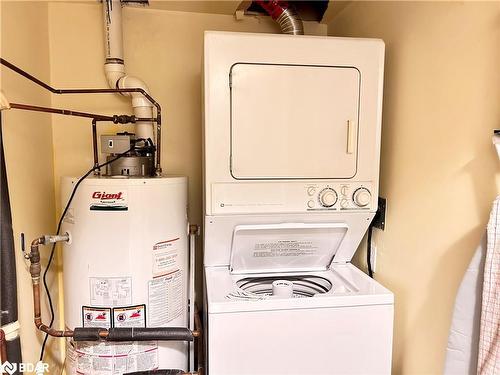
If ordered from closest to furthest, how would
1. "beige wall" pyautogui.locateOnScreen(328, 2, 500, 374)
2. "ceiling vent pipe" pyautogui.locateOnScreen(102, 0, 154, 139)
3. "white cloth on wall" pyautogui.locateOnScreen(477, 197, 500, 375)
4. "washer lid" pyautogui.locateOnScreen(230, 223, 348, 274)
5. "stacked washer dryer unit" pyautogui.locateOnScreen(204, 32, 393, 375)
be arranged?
1. "white cloth on wall" pyautogui.locateOnScreen(477, 197, 500, 375)
2. "beige wall" pyautogui.locateOnScreen(328, 2, 500, 374)
3. "stacked washer dryer unit" pyautogui.locateOnScreen(204, 32, 393, 375)
4. "washer lid" pyautogui.locateOnScreen(230, 223, 348, 274)
5. "ceiling vent pipe" pyautogui.locateOnScreen(102, 0, 154, 139)

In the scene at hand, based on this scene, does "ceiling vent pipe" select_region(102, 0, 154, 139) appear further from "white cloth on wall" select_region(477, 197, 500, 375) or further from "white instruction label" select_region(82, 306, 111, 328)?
"white cloth on wall" select_region(477, 197, 500, 375)

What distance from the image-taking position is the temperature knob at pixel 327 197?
5.00 ft

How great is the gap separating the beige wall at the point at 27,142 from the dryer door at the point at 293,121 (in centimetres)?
89

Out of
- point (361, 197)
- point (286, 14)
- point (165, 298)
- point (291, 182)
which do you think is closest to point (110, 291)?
point (165, 298)

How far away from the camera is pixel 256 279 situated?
5.76 feet

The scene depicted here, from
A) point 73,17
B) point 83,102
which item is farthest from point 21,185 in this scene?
point 73,17

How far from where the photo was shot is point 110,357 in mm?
1479

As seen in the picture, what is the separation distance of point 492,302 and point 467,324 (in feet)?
0.50

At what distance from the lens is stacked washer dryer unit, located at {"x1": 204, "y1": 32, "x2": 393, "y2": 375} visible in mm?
1364

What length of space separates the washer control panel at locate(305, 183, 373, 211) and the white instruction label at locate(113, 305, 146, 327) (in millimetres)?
841

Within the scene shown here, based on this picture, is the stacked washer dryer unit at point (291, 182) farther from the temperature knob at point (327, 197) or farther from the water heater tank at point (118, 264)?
the water heater tank at point (118, 264)

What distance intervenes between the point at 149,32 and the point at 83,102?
56cm

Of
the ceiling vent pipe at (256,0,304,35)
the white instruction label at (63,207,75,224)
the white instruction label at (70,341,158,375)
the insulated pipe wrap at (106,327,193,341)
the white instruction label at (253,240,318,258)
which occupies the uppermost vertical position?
the ceiling vent pipe at (256,0,304,35)

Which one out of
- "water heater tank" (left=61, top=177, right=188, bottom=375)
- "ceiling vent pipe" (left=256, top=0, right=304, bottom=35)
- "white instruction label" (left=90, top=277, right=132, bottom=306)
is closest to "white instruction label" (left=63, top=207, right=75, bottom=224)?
"water heater tank" (left=61, top=177, right=188, bottom=375)
